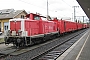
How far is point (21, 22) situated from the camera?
16.0 m

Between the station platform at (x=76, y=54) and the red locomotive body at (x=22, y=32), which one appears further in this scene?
the red locomotive body at (x=22, y=32)

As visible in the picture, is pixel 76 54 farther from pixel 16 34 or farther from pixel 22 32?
pixel 16 34

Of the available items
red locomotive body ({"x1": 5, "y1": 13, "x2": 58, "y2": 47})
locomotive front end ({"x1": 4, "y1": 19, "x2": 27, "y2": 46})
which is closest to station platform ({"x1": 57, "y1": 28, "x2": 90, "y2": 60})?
red locomotive body ({"x1": 5, "y1": 13, "x2": 58, "y2": 47})

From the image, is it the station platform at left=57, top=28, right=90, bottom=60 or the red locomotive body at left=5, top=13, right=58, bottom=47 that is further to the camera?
the red locomotive body at left=5, top=13, right=58, bottom=47

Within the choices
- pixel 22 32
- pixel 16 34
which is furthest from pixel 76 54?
pixel 16 34

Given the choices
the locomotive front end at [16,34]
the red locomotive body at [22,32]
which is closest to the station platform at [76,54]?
the red locomotive body at [22,32]

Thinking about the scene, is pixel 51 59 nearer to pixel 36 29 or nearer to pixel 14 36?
pixel 14 36

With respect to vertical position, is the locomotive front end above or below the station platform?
above

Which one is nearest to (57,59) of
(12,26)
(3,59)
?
(3,59)

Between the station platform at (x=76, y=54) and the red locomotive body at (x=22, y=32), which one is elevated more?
the red locomotive body at (x=22, y=32)

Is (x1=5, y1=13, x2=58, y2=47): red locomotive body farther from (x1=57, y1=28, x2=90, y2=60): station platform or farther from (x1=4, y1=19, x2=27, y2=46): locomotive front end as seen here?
(x1=57, y1=28, x2=90, y2=60): station platform

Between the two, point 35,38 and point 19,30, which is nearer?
point 19,30

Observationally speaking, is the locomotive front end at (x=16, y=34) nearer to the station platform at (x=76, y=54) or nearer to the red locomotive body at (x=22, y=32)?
the red locomotive body at (x=22, y=32)

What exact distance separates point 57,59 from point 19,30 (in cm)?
634
